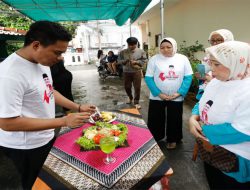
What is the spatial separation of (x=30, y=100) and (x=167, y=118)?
2.14 metres

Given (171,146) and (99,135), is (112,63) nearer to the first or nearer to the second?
(171,146)

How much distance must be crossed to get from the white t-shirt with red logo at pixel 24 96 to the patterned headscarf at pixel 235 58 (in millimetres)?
1234

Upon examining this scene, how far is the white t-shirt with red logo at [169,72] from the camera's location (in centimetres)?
281

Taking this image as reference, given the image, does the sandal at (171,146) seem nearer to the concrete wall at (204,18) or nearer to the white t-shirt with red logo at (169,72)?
the white t-shirt with red logo at (169,72)

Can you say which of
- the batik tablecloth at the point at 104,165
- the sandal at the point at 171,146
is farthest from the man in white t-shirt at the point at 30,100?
the sandal at the point at 171,146

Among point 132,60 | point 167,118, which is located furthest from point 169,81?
point 132,60

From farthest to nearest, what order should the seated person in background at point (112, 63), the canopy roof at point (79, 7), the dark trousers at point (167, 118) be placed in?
the seated person in background at point (112, 63) < the canopy roof at point (79, 7) < the dark trousers at point (167, 118)

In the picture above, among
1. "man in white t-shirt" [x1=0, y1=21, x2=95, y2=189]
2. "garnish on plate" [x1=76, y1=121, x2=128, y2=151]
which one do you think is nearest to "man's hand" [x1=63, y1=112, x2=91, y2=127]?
"man in white t-shirt" [x1=0, y1=21, x2=95, y2=189]

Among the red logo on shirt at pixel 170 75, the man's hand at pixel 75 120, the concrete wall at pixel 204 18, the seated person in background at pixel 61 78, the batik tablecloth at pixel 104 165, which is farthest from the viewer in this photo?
the concrete wall at pixel 204 18

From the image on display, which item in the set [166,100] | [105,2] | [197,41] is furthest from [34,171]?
[197,41]

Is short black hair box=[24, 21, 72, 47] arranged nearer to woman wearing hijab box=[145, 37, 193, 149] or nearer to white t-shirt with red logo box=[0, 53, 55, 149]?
white t-shirt with red logo box=[0, 53, 55, 149]

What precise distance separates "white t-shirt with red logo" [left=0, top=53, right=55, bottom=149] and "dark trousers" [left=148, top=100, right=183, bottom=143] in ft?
5.81

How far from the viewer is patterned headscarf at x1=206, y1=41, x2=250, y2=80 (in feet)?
4.28

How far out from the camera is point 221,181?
4.95ft
